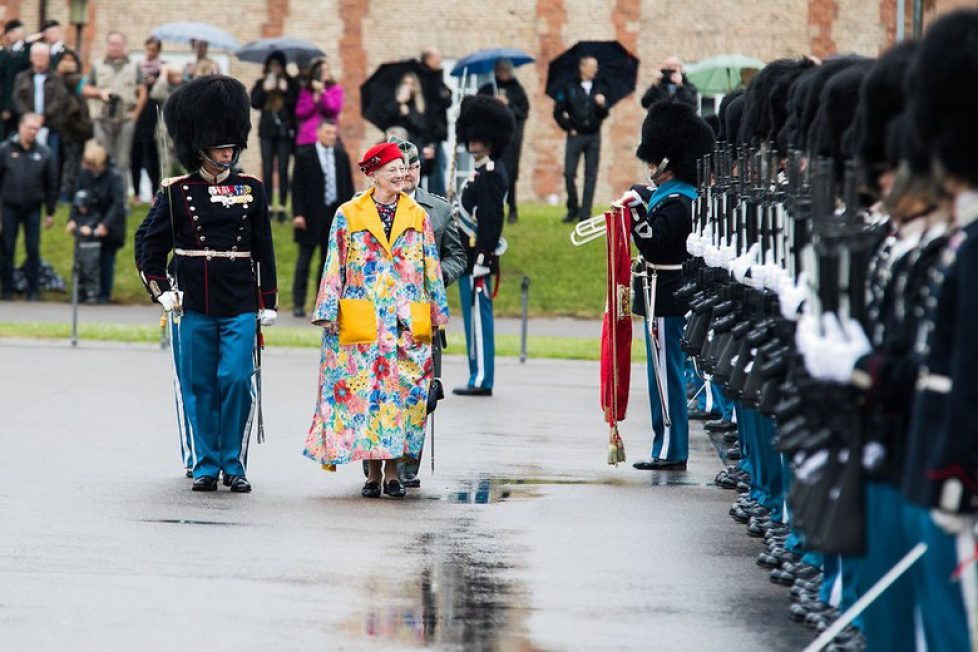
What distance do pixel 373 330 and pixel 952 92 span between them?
579cm

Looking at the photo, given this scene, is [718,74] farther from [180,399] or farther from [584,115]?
[180,399]

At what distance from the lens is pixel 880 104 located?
21.9 ft

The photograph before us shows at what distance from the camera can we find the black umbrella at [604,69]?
A: 89.6ft

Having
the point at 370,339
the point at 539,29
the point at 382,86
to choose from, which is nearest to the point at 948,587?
the point at 370,339

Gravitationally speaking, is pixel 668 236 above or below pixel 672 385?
above

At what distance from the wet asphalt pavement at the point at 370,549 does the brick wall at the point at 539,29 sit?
68.9 feet

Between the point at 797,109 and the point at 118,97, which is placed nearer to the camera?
the point at 797,109

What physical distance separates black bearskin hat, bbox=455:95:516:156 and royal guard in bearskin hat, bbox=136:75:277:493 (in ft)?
16.1

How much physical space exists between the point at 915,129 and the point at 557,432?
881 centimetres

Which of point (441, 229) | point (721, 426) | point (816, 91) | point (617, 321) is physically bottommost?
point (721, 426)

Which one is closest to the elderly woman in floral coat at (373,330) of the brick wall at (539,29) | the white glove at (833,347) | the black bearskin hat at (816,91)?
the black bearskin hat at (816,91)

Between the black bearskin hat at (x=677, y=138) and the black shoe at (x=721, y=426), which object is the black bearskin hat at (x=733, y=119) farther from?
the black shoe at (x=721, y=426)

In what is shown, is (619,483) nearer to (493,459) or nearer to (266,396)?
(493,459)

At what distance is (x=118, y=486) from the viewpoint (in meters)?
11.4
